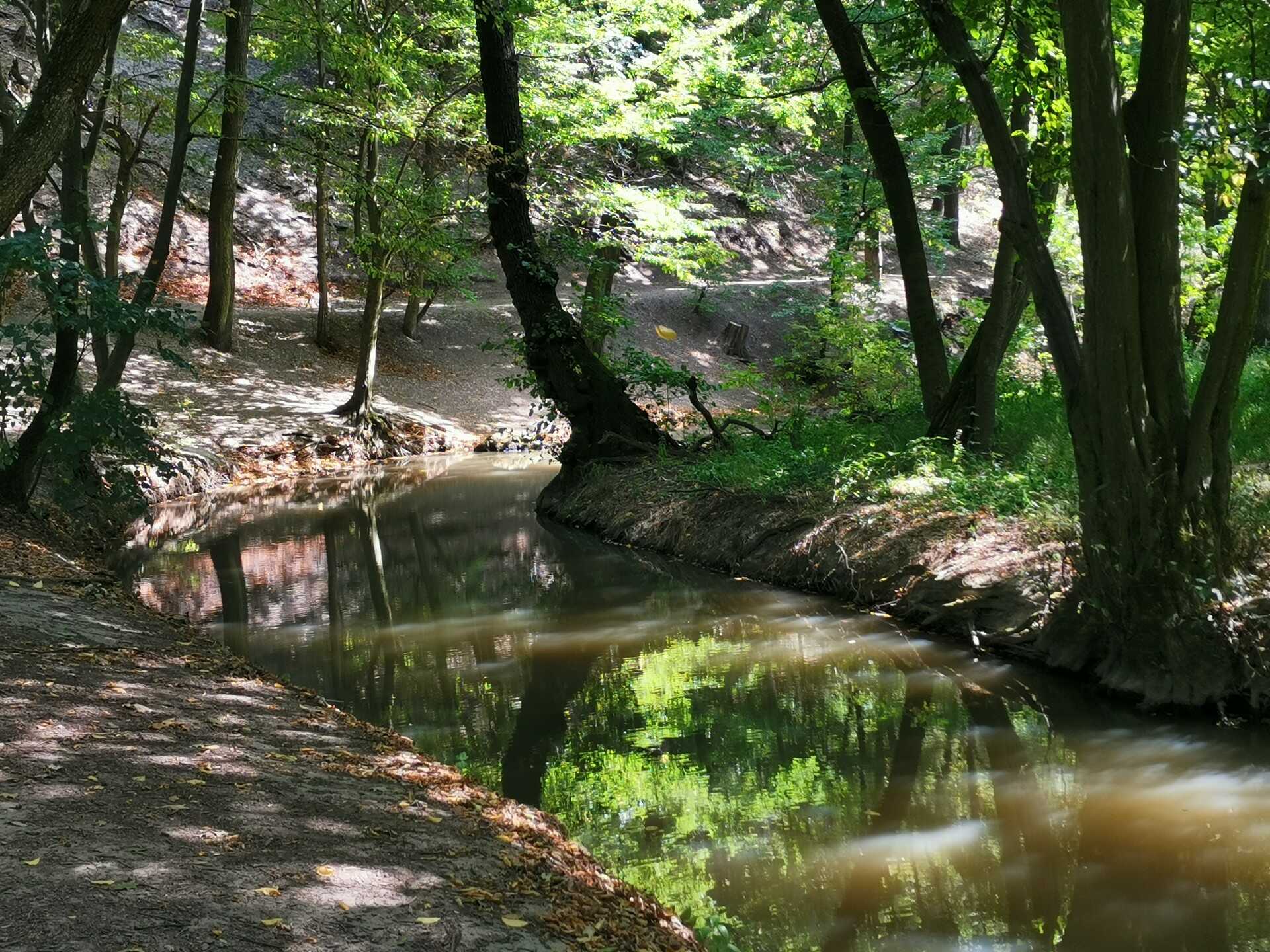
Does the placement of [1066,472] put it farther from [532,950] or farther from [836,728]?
[532,950]

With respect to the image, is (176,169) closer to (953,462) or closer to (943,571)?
(953,462)

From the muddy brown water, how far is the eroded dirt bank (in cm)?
25

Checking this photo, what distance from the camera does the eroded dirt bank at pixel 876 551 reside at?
7812 millimetres

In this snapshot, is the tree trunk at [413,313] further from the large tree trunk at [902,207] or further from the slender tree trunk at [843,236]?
the large tree trunk at [902,207]

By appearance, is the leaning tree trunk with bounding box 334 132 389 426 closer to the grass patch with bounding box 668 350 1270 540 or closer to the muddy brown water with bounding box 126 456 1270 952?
the grass patch with bounding box 668 350 1270 540

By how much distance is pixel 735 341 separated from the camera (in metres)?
31.9

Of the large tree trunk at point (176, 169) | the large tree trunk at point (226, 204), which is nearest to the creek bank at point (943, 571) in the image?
the large tree trunk at point (176, 169)

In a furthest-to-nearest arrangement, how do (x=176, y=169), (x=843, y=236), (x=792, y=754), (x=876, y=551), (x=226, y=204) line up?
(x=226, y=204)
(x=843, y=236)
(x=176, y=169)
(x=876, y=551)
(x=792, y=754)

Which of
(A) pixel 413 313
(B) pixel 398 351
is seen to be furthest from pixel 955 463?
(A) pixel 413 313

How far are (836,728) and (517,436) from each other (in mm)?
18745

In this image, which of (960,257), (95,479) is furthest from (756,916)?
(960,257)

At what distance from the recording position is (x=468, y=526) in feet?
49.3

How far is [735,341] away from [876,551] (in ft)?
75.3

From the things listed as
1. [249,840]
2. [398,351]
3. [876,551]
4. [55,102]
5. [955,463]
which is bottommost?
[249,840]
